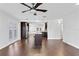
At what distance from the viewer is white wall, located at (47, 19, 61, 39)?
13.7 meters

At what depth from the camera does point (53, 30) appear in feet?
44.8

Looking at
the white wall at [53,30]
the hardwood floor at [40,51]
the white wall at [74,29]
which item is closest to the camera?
the hardwood floor at [40,51]

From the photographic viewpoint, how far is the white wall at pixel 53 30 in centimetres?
1369

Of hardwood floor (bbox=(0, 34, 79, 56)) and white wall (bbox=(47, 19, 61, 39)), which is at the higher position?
white wall (bbox=(47, 19, 61, 39))

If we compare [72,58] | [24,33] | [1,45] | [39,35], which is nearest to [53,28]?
[24,33]

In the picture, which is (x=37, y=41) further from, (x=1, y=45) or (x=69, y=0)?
(x=69, y=0)

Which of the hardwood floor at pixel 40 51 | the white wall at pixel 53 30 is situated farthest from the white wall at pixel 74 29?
the white wall at pixel 53 30

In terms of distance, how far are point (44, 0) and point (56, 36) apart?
12513 millimetres

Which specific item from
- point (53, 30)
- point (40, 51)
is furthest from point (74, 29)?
point (53, 30)

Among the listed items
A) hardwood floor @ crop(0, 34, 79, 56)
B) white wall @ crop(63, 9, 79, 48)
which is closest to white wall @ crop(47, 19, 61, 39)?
white wall @ crop(63, 9, 79, 48)

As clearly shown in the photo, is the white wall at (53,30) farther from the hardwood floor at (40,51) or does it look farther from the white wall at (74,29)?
the hardwood floor at (40,51)

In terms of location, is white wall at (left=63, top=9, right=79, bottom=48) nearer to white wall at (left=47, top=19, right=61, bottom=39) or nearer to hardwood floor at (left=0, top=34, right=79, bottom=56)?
hardwood floor at (left=0, top=34, right=79, bottom=56)

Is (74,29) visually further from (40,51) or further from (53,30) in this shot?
(53,30)

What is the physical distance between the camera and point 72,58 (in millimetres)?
1405
